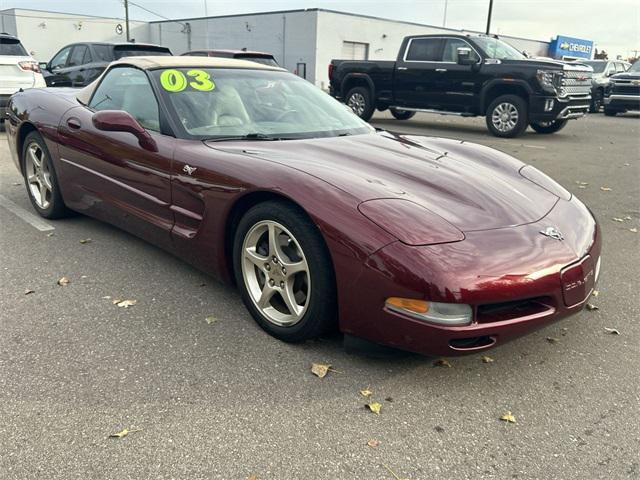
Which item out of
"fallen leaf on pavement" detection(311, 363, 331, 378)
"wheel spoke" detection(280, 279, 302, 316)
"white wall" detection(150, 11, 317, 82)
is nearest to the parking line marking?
"wheel spoke" detection(280, 279, 302, 316)

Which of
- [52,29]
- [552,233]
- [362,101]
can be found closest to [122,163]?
[552,233]

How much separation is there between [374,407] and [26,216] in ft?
13.0

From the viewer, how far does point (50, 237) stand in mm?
4465

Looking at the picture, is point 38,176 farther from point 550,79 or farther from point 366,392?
point 550,79

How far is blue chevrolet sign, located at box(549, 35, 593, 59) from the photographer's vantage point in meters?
54.7

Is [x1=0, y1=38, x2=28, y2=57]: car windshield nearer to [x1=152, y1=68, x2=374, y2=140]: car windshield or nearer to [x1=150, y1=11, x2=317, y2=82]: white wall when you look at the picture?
[x1=152, y1=68, x2=374, y2=140]: car windshield

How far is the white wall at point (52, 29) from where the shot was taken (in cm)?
4300

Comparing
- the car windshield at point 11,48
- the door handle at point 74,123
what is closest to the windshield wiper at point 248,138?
the door handle at point 74,123

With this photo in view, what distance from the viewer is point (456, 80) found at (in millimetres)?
12258

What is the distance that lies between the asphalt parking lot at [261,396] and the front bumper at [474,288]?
27 centimetres

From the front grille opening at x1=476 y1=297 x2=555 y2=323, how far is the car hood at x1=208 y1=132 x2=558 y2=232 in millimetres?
369

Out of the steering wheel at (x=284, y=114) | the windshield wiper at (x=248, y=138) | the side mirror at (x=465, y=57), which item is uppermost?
the side mirror at (x=465, y=57)

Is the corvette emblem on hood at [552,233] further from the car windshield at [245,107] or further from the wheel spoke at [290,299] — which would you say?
the car windshield at [245,107]

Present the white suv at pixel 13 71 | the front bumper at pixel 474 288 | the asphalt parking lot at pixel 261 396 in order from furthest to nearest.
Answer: the white suv at pixel 13 71
the front bumper at pixel 474 288
the asphalt parking lot at pixel 261 396
